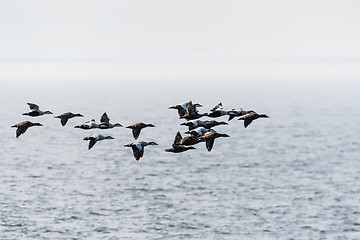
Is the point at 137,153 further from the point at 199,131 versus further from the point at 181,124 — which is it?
the point at 199,131

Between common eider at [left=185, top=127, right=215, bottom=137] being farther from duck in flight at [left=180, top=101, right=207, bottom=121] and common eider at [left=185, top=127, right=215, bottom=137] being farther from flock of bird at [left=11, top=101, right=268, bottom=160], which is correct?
duck in flight at [left=180, top=101, right=207, bottom=121]

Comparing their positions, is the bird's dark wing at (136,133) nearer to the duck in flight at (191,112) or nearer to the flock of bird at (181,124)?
the flock of bird at (181,124)

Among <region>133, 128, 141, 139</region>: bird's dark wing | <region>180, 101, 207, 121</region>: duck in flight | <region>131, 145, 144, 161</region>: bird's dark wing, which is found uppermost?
<region>180, 101, 207, 121</region>: duck in flight

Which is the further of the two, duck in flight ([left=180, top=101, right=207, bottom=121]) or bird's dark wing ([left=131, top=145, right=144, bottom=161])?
duck in flight ([left=180, top=101, right=207, bottom=121])

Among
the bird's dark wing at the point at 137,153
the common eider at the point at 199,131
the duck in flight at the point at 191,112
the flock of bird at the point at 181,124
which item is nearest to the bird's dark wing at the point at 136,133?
the flock of bird at the point at 181,124

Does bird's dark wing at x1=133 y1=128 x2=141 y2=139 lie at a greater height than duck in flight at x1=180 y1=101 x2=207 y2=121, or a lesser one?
lesser

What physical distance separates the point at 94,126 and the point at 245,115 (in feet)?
30.7

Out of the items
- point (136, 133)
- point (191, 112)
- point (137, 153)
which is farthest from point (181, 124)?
point (137, 153)

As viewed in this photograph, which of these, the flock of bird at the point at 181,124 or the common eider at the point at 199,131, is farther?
the common eider at the point at 199,131

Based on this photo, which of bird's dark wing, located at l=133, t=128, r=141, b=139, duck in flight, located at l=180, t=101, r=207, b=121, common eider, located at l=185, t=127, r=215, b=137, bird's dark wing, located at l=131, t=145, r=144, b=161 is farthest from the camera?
duck in flight, located at l=180, t=101, r=207, b=121

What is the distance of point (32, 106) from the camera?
1467 inches

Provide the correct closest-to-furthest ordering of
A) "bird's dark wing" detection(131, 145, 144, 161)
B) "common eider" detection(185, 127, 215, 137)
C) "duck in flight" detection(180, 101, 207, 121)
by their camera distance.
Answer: "bird's dark wing" detection(131, 145, 144, 161) < "common eider" detection(185, 127, 215, 137) < "duck in flight" detection(180, 101, 207, 121)

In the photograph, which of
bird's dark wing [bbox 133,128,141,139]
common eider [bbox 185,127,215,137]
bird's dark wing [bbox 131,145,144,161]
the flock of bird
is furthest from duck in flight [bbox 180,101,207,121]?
bird's dark wing [bbox 131,145,144,161]

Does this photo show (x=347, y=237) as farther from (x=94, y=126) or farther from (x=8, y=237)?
(x=94, y=126)
